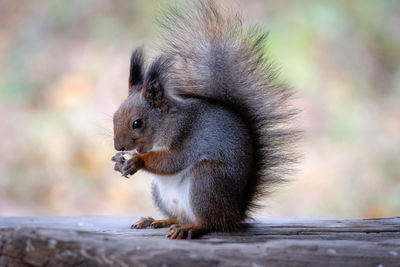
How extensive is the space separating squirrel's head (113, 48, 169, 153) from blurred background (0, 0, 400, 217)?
1291 mm

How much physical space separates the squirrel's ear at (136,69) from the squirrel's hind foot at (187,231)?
45 centimetres

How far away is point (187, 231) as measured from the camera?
62.1 inches

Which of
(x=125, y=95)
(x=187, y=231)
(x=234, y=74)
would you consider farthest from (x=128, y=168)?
(x=125, y=95)

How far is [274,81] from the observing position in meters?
1.84

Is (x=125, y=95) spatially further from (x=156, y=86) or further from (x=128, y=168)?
(x=128, y=168)

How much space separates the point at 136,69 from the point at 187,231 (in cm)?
A: 51

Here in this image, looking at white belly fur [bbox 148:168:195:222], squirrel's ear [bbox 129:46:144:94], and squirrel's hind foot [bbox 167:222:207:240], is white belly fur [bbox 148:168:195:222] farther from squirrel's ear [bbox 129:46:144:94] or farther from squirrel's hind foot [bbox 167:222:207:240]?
squirrel's ear [bbox 129:46:144:94]

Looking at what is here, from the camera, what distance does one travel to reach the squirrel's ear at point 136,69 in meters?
1.74

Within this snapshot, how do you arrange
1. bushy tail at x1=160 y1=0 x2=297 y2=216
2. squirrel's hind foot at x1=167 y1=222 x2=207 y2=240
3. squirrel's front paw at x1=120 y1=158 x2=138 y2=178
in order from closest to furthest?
squirrel's hind foot at x1=167 y1=222 x2=207 y2=240 < squirrel's front paw at x1=120 y1=158 x2=138 y2=178 < bushy tail at x1=160 y1=0 x2=297 y2=216

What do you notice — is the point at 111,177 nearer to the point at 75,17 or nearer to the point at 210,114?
the point at 75,17

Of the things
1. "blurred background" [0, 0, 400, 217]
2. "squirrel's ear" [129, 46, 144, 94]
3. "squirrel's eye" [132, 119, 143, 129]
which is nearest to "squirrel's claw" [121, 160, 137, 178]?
"squirrel's eye" [132, 119, 143, 129]

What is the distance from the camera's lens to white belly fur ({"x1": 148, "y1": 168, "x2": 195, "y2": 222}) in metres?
1.67

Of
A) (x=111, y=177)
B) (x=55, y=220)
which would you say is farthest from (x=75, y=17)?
(x=55, y=220)

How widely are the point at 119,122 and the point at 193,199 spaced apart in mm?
302
